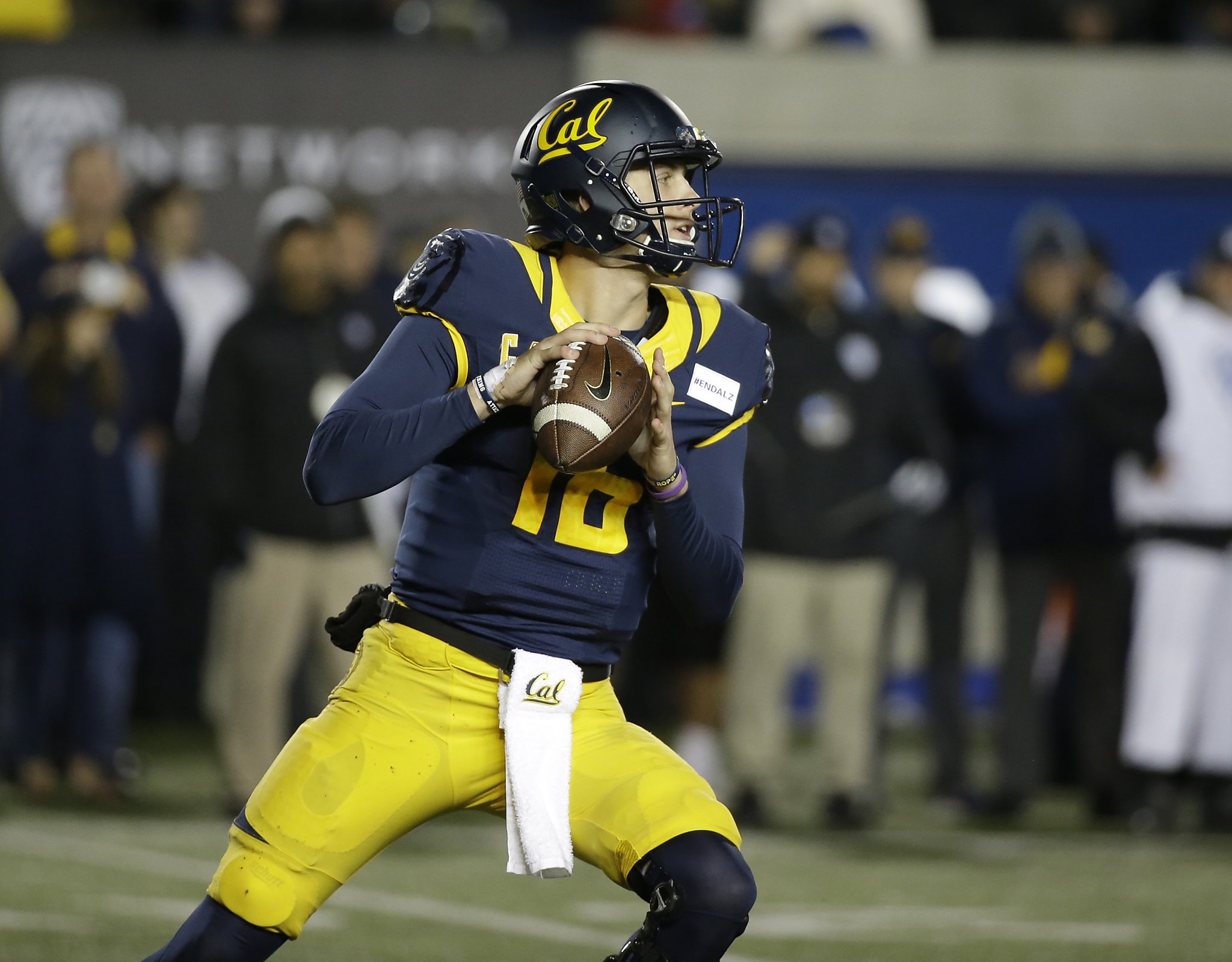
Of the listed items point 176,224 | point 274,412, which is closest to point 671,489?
point 274,412

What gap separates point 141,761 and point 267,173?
9.76ft

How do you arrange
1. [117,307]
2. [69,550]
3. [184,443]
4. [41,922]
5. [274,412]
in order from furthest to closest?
[184,443]
[117,307]
[69,550]
[274,412]
[41,922]

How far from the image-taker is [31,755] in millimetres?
7859

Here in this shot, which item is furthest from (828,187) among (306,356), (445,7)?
(306,356)

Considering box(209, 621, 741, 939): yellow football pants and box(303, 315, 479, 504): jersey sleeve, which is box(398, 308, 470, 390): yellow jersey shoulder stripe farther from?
box(209, 621, 741, 939): yellow football pants

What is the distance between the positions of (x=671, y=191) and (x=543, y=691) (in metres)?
0.91

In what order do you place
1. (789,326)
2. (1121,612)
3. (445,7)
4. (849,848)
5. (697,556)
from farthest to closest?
(445,7)
(1121,612)
(789,326)
(849,848)
(697,556)

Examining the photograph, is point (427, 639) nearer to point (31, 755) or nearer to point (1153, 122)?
point (31, 755)

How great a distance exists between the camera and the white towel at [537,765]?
11.2ft

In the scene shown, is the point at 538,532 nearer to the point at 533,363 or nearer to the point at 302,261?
the point at 533,363

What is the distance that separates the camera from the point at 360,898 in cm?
602

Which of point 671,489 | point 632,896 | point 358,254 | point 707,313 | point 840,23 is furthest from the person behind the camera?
point 840,23

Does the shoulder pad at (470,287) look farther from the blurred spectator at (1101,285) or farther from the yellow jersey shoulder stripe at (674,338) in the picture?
the blurred spectator at (1101,285)

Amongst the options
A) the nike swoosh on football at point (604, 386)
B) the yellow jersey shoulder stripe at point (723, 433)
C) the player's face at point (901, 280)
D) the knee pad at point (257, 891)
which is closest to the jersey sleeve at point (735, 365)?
the yellow jersey shoulder stripe at point (723, 433)
